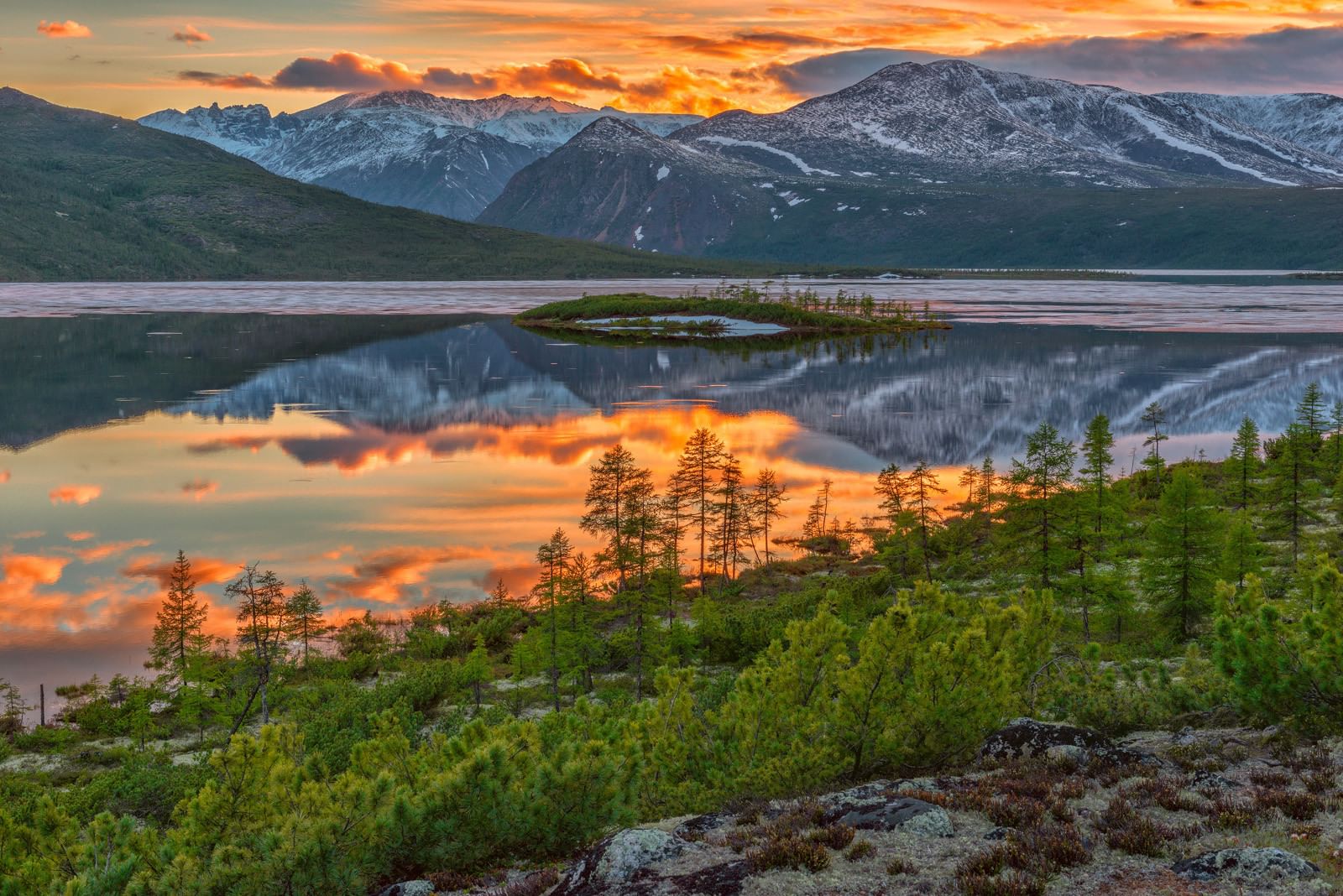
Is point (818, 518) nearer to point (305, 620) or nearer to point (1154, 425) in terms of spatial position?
point (305, 620)

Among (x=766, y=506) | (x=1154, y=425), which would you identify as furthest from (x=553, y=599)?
(x=1154, y=425)

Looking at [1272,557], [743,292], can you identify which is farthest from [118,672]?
[743,292]

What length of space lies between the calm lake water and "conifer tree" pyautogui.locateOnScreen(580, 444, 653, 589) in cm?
269

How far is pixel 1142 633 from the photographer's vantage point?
28.0m

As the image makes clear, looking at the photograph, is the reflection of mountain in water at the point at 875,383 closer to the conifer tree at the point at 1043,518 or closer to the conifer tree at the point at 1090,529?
the conifer tree at the point at 1090,529

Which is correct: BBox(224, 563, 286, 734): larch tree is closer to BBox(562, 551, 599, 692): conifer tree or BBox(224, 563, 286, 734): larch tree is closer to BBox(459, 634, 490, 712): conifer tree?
BBox(459, 634, 490, 712): conifer tree

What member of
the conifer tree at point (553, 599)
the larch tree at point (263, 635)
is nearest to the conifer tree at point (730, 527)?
the conifer tree at point (553, 599)

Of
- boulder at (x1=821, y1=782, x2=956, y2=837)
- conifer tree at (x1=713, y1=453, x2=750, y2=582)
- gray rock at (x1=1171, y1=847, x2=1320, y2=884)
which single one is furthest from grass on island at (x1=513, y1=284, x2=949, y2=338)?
gray rock at (x1=1171, y1=847, x2=1320, y2=884)

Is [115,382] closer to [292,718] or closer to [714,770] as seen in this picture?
[292,718]

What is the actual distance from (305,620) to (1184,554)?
20.8 metres

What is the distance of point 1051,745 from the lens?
15.1m

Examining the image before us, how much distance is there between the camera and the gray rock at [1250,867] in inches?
408

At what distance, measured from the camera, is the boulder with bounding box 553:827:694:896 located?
1155 centimetres

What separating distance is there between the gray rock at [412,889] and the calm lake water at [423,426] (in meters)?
16.5
